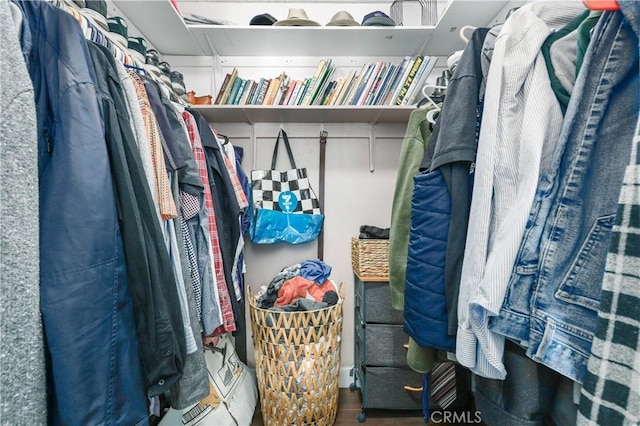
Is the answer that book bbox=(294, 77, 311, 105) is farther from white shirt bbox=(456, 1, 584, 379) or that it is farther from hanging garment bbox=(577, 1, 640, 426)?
hanging garment bbox=(577, 1, 640, 426)

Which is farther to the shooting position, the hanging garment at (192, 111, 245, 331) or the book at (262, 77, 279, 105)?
the book at (262, 77, 279, 105)

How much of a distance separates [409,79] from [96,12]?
136cm

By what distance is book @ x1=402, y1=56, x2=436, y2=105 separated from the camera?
1.49 m

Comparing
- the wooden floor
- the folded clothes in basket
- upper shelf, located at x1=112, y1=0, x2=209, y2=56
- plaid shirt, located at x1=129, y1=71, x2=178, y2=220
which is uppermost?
upper shelf, located at x1=112, y1=0, x2=209, y2=56

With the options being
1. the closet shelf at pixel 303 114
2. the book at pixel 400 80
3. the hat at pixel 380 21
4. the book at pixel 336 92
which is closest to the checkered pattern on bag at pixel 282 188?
the closet shelf at pixel 303 114

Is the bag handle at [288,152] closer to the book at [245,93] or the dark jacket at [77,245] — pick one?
the book at [245,93]

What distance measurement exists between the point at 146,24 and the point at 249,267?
1463 millimetres

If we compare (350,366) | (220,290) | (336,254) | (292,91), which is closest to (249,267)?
(336,254)

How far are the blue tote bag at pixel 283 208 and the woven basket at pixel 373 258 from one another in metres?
0.35

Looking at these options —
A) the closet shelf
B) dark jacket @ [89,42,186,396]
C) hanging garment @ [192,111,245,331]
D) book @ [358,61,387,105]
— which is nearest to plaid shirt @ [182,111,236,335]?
hanging garment @ [192,111,245,331]

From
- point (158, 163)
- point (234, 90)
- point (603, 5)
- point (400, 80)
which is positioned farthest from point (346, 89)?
point (603, 5)

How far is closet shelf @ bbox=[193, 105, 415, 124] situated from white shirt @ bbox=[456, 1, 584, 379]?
98 centimetres

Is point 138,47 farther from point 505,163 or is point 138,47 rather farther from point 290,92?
point 505,163

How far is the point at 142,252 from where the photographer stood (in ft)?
1.89
